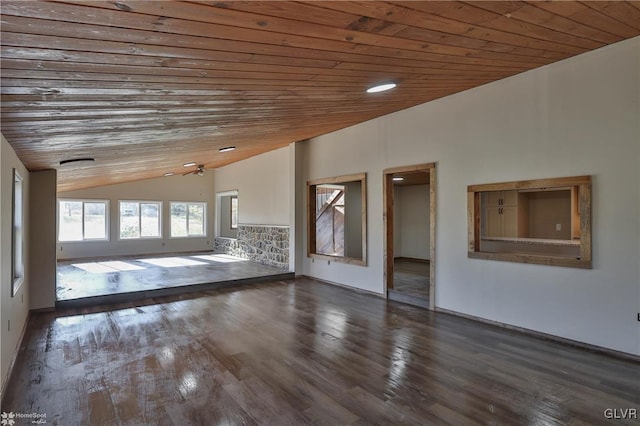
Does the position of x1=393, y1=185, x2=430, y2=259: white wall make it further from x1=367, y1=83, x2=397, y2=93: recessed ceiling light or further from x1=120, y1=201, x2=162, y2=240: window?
x1=120, y1=201, x2=162, y2=240: window

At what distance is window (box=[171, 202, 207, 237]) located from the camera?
12.2m

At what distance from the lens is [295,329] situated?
4.37m

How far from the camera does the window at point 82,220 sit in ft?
34.1

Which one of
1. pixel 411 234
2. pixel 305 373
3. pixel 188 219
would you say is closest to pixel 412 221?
pixel 411 234

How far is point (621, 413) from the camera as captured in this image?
8.18 feet

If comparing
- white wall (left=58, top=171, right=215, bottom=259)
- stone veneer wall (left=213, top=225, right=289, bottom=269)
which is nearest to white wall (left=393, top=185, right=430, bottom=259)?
stone veneer wall (left=213, top=225, right=289, bottom=269)

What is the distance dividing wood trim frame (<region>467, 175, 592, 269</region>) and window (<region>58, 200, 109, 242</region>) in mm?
10656

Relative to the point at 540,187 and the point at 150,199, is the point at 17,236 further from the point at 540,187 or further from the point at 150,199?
the point at 150,199

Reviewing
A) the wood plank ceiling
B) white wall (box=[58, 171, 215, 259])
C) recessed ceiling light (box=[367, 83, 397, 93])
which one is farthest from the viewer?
white wall (box=[58, 171, 215, 259])

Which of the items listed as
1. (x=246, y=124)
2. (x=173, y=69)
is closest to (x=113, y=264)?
(x=246, y=124)

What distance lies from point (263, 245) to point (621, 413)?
7.80 metres

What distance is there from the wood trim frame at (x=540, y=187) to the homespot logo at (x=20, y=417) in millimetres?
4622

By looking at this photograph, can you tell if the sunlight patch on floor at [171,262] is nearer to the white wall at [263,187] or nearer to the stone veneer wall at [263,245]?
the stone veneer wall at [263,245]

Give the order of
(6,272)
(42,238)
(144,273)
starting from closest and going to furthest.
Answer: (6,272)
(42,238)
(144,273)
